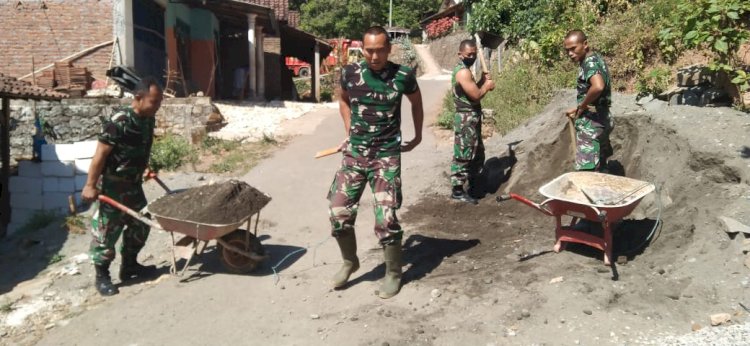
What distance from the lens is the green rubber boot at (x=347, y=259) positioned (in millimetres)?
4504

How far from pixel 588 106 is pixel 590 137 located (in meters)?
0.28

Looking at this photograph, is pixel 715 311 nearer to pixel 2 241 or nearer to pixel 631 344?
pixel 631 344

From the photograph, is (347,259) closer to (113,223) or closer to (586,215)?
(586,215)

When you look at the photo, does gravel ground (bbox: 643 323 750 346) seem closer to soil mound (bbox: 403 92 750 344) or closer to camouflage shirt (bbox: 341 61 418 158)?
soil mound (bbox: 403 92 750 344)

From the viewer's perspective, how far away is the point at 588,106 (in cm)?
536

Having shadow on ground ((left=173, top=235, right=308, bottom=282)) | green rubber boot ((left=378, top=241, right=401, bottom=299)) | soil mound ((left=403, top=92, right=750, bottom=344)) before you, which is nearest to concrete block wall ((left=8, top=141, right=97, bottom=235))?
shadow on ground ((left=173, top=235, right=308, bottom=282))

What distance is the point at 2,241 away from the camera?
27.2 feet

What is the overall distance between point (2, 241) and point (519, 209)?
23.1 feet

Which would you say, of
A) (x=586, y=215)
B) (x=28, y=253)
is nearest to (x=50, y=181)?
(x=28, y=253)

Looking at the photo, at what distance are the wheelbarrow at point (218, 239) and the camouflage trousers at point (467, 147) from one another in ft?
8.13

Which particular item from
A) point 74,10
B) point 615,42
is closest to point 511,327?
point 615,42

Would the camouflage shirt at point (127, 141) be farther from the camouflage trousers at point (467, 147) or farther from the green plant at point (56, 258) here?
the camouflage trousers at point (467, 147)

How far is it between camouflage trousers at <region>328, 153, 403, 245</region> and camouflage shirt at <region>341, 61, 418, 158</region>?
3.2 inches

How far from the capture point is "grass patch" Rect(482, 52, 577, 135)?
1023 centimetres
